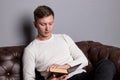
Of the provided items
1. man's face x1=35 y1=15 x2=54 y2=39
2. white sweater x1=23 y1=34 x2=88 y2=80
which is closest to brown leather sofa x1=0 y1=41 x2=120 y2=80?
white sweater x1=23 y1=34 x2=88 y2=80

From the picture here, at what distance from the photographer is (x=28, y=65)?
5.54ft

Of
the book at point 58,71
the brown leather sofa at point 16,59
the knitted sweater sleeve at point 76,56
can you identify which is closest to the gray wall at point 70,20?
the brown leather sofa at point 16,59

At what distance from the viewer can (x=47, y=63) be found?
1731 millimetres

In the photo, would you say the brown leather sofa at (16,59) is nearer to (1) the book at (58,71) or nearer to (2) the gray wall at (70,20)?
(2) the gray wall at (70,20)

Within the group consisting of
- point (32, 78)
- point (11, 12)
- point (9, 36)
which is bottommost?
point (32, 78)

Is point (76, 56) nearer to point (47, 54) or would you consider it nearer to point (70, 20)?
point (47, 54)

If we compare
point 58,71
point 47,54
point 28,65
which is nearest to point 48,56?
point 47,54

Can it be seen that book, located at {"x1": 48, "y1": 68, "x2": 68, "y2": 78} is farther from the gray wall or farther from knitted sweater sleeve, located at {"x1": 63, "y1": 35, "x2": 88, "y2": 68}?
the gray wall

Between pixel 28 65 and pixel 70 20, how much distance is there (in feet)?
2.05

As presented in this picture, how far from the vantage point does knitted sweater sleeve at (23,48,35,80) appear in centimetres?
167

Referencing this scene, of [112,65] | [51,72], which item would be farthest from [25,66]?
[112,65]

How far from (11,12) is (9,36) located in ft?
0.61

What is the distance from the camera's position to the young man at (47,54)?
1695mm

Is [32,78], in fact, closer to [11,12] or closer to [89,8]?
[11,12]
